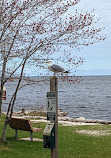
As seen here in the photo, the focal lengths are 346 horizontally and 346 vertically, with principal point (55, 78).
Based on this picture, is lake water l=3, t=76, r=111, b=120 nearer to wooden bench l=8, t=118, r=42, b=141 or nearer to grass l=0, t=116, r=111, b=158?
wooden bench l=8, t=118, r=42, b=141

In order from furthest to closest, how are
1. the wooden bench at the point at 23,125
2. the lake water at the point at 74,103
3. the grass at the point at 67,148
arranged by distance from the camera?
the lake water at the point at 74,103 → the wooden bench at the point at 23,125 → the grass at the point at 67,148

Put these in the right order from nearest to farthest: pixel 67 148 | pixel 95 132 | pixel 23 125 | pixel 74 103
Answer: pixel 67 148
pixel 23 125
pixel 95 132
pixel 74 103

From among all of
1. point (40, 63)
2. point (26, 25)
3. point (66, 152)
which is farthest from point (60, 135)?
point (26, 25)

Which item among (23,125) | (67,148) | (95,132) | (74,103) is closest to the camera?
(67,148)

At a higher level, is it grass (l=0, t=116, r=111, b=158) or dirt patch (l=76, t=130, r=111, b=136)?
grass (l=0, t=116, r=111, b=158)

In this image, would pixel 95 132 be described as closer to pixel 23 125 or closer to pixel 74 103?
pixel 23 125

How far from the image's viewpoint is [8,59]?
38.0 ft

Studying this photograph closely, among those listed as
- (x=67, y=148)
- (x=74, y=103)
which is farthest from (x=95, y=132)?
(x=74, y=103)

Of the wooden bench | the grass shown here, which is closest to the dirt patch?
the grass

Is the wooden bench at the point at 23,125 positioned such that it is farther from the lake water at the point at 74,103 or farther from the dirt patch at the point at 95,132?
the dirt patch at the point at 95,132

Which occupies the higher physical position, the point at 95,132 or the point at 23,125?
the point at 23,125

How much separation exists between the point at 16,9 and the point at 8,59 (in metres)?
1.67

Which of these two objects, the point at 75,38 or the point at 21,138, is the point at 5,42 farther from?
the point at 21,138

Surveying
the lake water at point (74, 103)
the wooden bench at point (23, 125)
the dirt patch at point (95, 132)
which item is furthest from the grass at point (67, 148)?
the lake water at point (74, 103)
